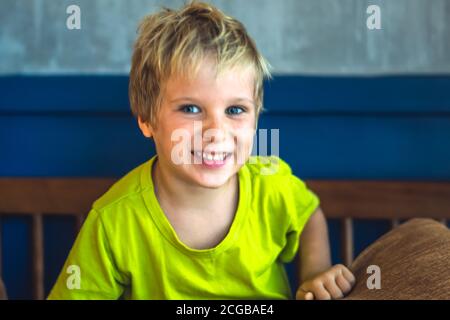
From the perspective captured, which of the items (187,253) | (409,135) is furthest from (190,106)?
(409,135)

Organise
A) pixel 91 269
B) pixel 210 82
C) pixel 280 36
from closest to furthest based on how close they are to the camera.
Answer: pixel 210 82
pixel 91 269
pixel 280 36

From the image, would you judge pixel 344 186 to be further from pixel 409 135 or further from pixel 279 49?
pixel 279 49

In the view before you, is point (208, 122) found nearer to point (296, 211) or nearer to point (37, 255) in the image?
point (296, 211)

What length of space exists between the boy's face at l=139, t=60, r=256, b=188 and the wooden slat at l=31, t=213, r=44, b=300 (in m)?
0.33

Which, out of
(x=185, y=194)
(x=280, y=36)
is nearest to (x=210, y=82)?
(x=185, y=194)

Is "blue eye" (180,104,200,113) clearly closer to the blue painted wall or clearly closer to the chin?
the chin

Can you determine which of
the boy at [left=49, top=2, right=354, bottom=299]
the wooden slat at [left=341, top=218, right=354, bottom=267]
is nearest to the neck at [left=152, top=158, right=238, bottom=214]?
the boy at [left=49, top=2, right=354, bottom=299]

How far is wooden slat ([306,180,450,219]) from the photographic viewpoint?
39.3 inches

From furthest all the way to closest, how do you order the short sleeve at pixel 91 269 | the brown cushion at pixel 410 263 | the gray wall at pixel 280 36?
the gray wall at pixel 280 36
the short sleeve at pixel 91 269
the brown cushion at pixel 410 263

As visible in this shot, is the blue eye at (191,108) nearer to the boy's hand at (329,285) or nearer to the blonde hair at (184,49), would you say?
the blonde hair at (184,49)

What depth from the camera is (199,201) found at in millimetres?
885

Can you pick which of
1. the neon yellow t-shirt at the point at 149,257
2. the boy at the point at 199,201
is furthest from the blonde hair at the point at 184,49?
the neon yellow t-shirt at the point at 149,257

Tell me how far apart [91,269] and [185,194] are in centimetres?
15

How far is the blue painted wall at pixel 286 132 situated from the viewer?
1005mm
